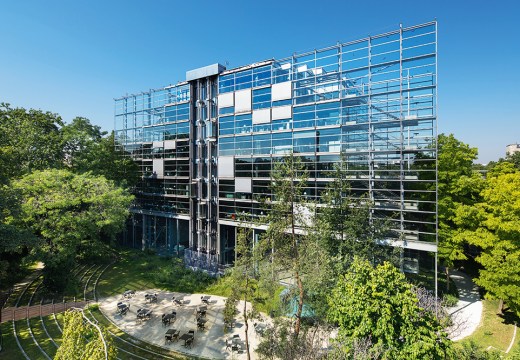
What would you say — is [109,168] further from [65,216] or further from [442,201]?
[442,201]

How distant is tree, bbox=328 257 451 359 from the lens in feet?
33.7

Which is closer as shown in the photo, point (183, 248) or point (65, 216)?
point (65, 216)

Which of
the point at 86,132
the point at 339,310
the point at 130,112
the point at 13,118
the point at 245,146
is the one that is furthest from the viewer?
the point at 130,112

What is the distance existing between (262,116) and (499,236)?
73.7 ft

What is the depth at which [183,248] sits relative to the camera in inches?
1471

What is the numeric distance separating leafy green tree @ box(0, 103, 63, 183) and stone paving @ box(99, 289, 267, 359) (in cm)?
2082

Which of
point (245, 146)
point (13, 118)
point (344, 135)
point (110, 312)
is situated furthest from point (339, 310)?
point (13, 118)

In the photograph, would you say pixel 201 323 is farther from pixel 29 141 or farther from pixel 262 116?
pixel 29 141

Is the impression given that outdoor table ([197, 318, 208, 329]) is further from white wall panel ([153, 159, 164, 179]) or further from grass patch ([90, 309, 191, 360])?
white wall panel ([153, 159, 164, 179])

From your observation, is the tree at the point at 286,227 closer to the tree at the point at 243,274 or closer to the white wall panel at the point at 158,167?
the tree at the point at 243,274

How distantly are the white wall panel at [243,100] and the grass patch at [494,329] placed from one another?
27.0 metres

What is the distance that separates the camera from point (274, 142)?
29281mm

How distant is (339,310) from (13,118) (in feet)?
150

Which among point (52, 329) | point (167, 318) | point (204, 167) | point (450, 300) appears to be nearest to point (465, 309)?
point (450, 300)
